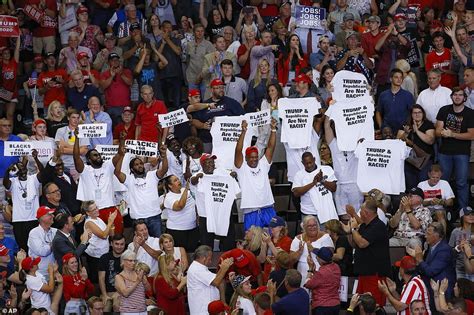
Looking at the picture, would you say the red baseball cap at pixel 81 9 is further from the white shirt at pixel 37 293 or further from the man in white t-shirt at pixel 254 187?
the white shirt at pixel 37 293

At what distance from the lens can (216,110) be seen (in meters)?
23.3

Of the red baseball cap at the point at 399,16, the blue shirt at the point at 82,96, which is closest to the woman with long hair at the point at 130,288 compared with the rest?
the blue shirt at the point at 82,96

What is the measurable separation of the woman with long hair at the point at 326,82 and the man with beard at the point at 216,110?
126cm

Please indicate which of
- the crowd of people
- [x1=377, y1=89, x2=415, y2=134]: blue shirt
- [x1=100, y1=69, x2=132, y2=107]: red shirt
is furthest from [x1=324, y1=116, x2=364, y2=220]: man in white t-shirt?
[x1=100, y1=69, x2=132, y2=107]: red shirt

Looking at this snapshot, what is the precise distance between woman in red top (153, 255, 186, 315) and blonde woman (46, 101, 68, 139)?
4.62m

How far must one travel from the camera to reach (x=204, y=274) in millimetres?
19484

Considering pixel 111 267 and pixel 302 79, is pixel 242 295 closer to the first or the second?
pixel 111 267

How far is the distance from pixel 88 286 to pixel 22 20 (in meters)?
8.08

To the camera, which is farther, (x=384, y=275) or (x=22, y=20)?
(x=22, y=20)

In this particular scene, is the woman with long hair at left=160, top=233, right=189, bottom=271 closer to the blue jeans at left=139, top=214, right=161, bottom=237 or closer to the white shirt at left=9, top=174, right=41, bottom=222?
the blue jeans at left=139, top=214, right=161, bottom=237

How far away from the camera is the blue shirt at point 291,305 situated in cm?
1827

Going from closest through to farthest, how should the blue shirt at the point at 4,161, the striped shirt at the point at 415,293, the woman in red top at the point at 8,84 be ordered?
the striped shirt at the point at 415,293 < the blue shirt at the point at 4,161 < the woman in red top at the point at 8,84

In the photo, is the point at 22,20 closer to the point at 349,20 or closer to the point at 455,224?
the point at 349,20

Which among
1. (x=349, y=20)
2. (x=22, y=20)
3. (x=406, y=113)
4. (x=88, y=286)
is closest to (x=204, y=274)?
(x=88, y=286)
